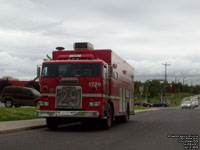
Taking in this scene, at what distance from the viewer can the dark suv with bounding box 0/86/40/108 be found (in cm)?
3228

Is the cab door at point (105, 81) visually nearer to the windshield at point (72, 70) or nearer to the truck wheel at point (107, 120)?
the windshield at point (72, 70)

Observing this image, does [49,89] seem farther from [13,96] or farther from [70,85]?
[13,96]

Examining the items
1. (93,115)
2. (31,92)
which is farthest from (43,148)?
(31,92)

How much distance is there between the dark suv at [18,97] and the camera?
106 feet

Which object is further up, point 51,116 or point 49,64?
point 49,64

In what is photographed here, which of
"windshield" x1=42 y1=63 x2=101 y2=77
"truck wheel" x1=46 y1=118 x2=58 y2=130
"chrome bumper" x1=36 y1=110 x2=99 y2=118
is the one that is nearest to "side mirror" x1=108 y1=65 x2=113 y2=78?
"windshield" x1=42 y1=63 x2=101 y2=77

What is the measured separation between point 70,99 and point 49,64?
181 cm

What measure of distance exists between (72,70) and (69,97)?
3.78 ft

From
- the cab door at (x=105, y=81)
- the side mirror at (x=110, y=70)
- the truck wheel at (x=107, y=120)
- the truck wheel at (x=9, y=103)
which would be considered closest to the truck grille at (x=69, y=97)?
the cab door at (x=105, y=81)

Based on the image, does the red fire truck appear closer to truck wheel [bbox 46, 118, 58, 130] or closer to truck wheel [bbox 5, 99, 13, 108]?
truck wheel [bbox 46, 118, 58, 130]

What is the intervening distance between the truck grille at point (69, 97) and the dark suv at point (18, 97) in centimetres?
1709

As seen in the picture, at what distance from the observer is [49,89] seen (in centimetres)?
1603

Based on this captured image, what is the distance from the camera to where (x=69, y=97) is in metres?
15.8

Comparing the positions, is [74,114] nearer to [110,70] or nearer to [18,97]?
[110,70]
